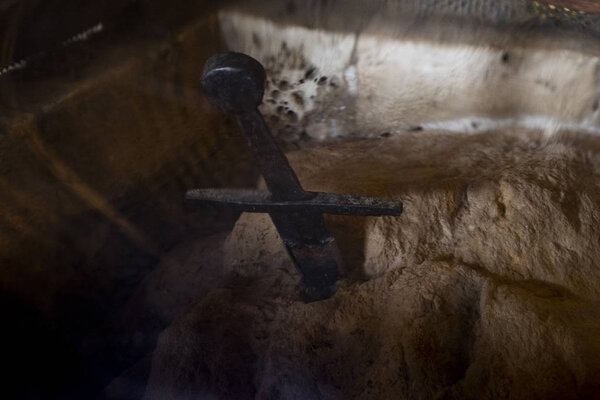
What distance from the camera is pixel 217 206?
100cm

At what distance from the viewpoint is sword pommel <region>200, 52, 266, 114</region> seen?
28.8 inches

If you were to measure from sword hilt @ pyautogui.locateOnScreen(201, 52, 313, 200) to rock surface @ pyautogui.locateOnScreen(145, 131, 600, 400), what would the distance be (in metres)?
0.36

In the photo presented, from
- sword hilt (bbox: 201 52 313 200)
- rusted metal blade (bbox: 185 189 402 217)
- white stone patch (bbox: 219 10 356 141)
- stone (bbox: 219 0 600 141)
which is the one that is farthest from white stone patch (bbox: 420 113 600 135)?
sword hilt (bbox: 201 52 313 200)

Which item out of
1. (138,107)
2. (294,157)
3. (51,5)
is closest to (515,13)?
(294,157)

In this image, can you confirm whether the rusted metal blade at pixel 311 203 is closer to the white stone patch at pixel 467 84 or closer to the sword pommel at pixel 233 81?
the sword pommel at pixel 233 81

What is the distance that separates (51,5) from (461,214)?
1.11 metres

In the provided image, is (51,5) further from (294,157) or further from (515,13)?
(515,13)

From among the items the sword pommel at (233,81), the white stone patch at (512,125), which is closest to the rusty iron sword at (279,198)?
the sword pommel at (233,81)

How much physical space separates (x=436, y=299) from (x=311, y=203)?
0.30 meters

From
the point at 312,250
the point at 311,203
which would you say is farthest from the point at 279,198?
the point at 312,250

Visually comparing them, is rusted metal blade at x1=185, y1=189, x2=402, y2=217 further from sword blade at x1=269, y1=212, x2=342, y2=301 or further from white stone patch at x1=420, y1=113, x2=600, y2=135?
white stone patch at x1=420, y1=113, x2=600, y2=135

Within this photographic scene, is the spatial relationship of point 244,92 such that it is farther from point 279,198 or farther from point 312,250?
point 312,250

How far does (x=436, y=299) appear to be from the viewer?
89 cm

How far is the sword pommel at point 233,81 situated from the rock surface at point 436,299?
48 centimetres
